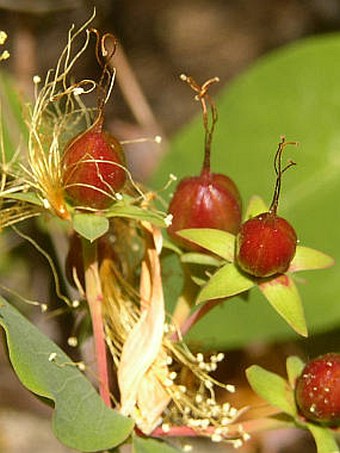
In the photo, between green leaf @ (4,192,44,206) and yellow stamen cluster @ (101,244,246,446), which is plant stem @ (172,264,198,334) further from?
green leaf @ (4,192,44,206)

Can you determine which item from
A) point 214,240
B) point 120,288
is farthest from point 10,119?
point 214,240

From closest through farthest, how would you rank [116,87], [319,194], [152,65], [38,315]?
[319,194] → [38,315] → [116,87] → [152,65]

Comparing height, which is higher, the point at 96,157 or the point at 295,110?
the point at 96,157

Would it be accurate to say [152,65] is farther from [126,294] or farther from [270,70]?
[126,294]

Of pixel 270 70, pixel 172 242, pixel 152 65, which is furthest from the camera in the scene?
pixel 152 65

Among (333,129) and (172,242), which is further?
(333,129)

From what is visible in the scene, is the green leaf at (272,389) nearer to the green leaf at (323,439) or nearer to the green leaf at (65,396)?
the green leaf at (323,439)

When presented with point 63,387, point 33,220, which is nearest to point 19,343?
point 63,387
